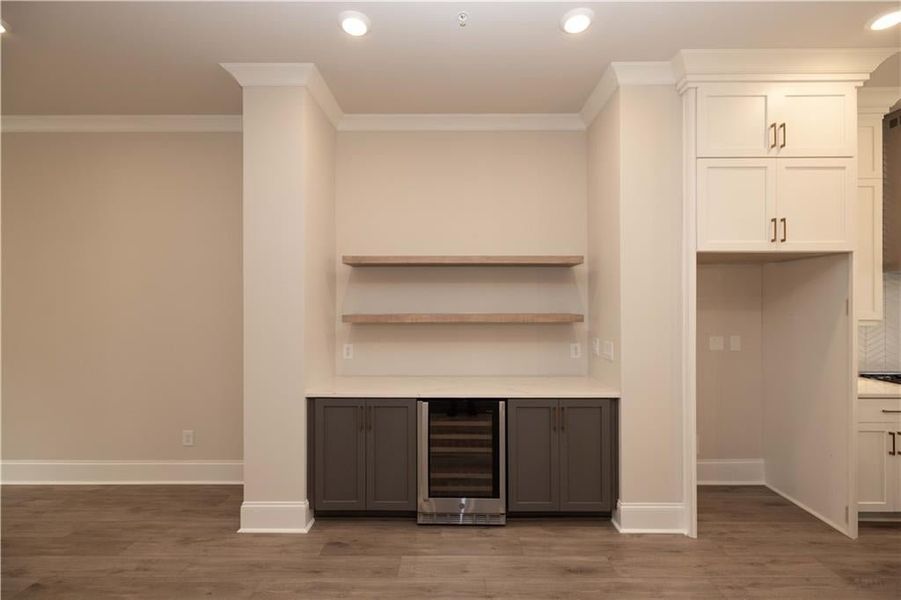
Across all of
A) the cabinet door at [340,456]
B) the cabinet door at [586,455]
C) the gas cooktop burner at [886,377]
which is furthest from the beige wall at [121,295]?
the gas cooktop burner at [886,377]

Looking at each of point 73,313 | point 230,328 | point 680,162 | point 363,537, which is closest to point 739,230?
point 680,162

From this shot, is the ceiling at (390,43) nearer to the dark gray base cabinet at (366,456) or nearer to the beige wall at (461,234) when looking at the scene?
the beige wall at (461,234)

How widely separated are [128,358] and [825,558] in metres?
4.95

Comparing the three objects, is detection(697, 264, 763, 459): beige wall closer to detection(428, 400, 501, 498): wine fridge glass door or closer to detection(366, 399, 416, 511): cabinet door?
detection(428, 400, 501, 498): wine fridge glass door

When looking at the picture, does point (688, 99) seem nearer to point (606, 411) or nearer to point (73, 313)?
point (606, 411)

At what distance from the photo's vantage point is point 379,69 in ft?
11.1

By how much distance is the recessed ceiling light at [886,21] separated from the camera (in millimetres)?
2789

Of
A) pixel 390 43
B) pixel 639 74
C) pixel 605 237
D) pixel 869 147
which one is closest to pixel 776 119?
pixel 639 74

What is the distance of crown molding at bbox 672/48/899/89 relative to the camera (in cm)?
318

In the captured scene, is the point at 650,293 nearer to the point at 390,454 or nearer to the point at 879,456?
the point at 879,456

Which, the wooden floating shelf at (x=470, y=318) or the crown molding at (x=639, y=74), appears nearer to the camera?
the crown molding at (x=639, y=74)

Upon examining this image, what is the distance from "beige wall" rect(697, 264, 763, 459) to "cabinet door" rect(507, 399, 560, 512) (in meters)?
1.50

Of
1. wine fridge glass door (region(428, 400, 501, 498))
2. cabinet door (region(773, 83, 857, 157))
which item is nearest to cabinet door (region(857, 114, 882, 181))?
cabinet door (region(773, 83, 857, 157))

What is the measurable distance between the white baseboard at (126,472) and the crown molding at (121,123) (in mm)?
2637
